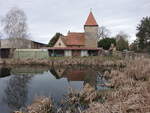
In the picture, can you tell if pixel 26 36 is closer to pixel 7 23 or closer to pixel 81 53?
pixel 7 23

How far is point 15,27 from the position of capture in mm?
42531

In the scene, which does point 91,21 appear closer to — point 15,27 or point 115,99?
point 15,27

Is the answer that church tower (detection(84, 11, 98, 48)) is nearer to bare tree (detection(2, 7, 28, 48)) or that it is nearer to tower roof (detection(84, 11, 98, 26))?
tower roof (detection(84, 11, 98, 26))

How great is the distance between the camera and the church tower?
4441cm

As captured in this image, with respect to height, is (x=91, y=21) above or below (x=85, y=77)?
above

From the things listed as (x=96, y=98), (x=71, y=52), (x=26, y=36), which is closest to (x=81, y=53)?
(x=71, y=52)

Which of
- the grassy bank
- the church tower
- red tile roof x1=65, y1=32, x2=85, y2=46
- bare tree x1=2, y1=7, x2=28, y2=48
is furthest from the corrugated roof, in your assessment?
the grassy bank

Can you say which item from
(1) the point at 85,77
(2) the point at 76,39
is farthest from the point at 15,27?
(1) the point at 85,77

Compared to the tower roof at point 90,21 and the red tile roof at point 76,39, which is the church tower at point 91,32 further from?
the red tile roof at point 76,39

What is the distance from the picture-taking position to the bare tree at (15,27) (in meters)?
42.3

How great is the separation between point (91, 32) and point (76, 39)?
3.90 m

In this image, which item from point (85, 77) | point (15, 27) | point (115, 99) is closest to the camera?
point (115, 99)

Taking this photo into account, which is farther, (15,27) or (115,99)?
(15,27)

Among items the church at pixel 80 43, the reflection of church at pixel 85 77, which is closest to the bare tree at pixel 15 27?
the church at pixel 80 43
